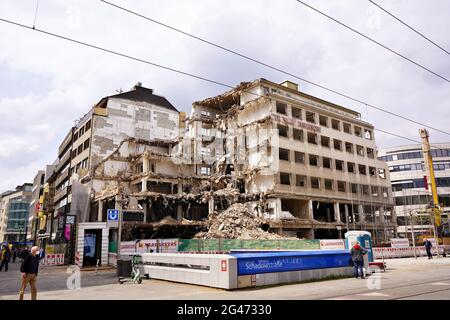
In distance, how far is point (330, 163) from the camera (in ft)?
166

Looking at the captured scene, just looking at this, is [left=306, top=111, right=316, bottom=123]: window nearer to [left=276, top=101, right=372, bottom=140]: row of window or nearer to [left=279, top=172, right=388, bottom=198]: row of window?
[left=276, top=101, right=372, bottom=140]: row of window

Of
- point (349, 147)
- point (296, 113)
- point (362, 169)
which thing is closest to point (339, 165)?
point (349, 147)

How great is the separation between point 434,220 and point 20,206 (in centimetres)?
10934

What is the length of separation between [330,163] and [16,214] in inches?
3837

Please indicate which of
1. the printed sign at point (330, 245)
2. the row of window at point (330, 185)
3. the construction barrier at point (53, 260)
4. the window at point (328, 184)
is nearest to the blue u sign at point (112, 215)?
the construction barrier at point (53, 260)

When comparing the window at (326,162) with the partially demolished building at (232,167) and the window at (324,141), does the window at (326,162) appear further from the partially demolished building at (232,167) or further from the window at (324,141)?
the window at (324,141)

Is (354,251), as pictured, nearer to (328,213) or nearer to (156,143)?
(328,213)

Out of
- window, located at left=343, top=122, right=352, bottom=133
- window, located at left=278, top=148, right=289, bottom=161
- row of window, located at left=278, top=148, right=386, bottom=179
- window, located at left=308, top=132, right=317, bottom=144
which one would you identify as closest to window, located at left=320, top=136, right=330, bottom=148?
window, located at left=308, top=132, right=317, bottom=144

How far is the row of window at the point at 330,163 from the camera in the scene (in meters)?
47.2

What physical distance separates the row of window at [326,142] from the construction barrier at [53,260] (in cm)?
2983

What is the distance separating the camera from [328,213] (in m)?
49.3

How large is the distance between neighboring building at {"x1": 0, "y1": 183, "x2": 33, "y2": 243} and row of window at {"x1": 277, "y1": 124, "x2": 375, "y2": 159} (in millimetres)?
87561

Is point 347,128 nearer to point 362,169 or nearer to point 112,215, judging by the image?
point 362,169
